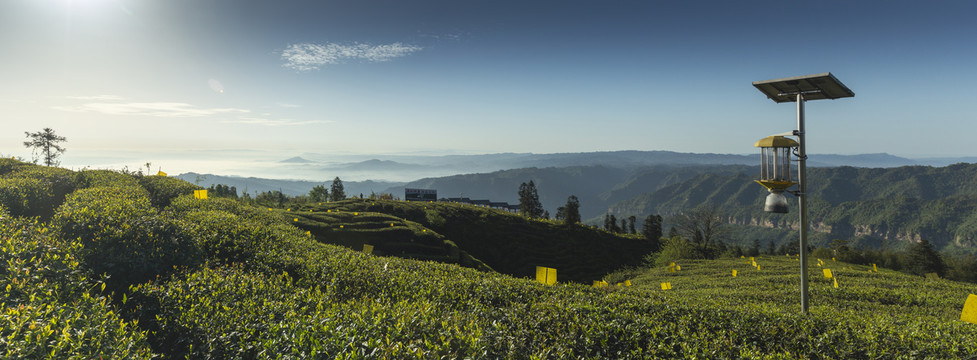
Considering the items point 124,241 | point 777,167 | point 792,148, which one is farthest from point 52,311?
point 792,148

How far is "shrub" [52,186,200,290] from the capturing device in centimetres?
890

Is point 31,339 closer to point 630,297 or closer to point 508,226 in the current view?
point 630,297

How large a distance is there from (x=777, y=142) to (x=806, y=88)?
5.19 feet

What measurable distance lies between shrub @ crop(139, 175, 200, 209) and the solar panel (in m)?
22.7

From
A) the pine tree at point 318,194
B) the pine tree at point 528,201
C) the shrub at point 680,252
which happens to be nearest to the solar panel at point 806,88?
the shrub at point 680,252

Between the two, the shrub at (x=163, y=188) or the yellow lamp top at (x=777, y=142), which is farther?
the shrub at (x=163, y=188)

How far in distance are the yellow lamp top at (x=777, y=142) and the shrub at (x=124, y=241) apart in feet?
45.2

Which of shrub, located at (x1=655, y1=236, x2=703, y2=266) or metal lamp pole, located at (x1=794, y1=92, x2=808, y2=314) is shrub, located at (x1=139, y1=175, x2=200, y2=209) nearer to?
metal lamp pole, located at (x1=794, y1=92, x2=808, y2=314)

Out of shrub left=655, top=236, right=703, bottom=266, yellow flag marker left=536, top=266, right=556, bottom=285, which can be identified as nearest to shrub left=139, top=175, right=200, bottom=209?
yellow flag marker left=536, top=266, right=556, bottom=285

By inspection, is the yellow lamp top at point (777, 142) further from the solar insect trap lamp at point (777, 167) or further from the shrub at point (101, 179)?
the shrub at point (101, 179)

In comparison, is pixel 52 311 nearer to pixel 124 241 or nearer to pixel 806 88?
pixel 124 241

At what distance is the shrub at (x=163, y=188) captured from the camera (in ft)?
59.9

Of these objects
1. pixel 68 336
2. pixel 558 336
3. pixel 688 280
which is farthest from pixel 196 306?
pixel 688 280

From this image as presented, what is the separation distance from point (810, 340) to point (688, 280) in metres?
20.5
